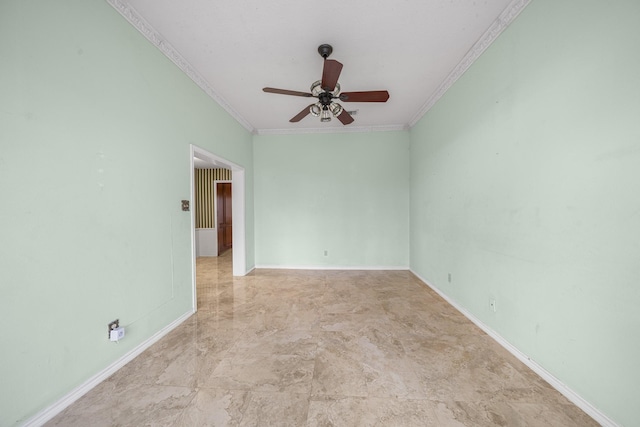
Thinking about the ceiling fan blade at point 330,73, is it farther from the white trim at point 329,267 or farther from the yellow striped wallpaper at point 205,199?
the yellow striped wallpaper at point 205,199

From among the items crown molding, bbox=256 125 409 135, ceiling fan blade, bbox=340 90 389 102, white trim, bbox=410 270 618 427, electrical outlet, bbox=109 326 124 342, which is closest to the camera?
white trim, bbox=410 270 618 427

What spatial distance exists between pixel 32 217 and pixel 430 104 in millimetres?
4415

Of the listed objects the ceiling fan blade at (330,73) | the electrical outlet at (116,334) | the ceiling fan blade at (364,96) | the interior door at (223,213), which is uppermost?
the ceiling fan blade at (330,73)

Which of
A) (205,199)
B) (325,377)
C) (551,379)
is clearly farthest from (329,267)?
(205,199)

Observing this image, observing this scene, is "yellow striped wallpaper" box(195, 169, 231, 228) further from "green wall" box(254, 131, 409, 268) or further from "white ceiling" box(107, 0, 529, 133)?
"white ceiling" box(107, 0, 529, 133)

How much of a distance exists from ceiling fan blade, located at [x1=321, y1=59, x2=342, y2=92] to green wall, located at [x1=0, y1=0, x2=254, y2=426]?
5.36 ft

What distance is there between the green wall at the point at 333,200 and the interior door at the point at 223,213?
7.89ft

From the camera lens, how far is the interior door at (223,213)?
264 inches

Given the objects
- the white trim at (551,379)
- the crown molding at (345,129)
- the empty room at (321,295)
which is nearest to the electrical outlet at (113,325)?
the empty room at (321,295)

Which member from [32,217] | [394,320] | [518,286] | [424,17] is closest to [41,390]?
[32,217]

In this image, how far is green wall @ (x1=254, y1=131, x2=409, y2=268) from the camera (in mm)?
4676

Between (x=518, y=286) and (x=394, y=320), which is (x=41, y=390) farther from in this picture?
(x=518, y=286)

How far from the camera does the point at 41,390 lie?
1.34m

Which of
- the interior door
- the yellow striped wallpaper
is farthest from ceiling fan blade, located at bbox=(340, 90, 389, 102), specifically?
the yellow striped wallpaper
